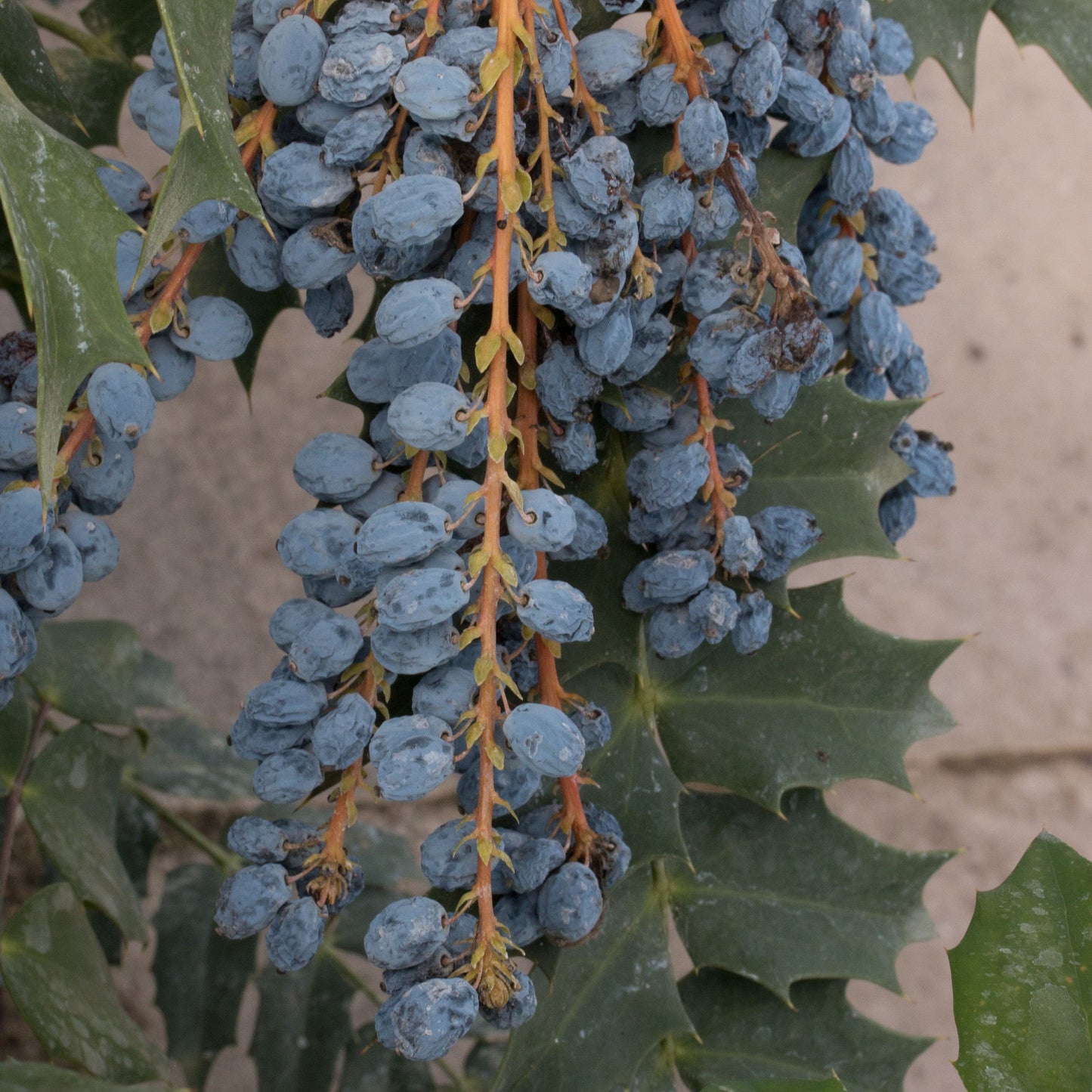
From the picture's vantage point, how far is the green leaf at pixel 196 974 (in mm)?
728

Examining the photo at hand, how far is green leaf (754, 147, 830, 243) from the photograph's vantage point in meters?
0.41

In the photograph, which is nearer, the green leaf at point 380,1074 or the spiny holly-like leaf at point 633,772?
the spiny holly-like leaf at point 633,772

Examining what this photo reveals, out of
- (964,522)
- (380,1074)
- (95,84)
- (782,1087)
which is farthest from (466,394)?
(964,522)

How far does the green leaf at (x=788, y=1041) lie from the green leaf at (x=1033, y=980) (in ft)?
0.49

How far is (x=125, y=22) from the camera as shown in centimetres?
52

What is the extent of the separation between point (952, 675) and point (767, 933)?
0.76 m

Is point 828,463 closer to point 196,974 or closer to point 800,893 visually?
point 800,893

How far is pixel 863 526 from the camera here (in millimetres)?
424

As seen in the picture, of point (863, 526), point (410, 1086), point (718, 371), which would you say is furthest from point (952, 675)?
point (718, 371)

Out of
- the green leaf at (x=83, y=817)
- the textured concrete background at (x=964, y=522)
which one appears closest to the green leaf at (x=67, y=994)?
the green leaf at (x=83, y=817)

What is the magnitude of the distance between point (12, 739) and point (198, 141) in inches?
13.9

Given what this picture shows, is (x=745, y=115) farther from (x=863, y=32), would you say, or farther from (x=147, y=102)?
(x=147, y=102)

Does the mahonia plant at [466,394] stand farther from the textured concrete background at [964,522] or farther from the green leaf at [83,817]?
the textured concrete background at [964,522]

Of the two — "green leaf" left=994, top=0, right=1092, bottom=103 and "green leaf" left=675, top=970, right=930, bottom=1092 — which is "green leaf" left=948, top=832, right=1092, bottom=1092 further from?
"green leaf" left=994, top=0, right=1092, bottom=103
